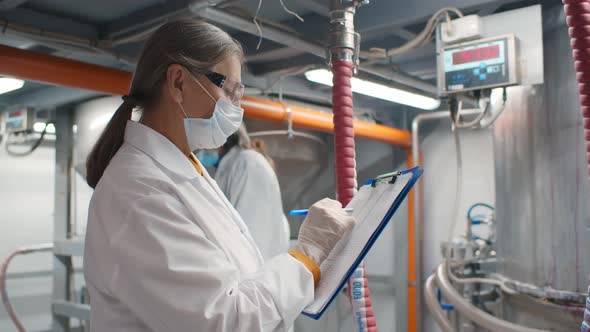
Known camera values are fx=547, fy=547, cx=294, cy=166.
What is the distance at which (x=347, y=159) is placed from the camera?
132cm

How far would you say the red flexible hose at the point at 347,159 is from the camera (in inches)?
52.0

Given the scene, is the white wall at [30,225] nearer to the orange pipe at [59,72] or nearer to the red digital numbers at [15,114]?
the red digital numbers at [15,114]

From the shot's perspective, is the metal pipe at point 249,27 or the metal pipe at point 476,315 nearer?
the metal pipe at point 476,315

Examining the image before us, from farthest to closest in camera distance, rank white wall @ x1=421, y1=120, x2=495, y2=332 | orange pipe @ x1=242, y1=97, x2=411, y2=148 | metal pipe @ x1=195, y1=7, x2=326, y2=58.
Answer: white wall @ x1=421, y1=120, x2=495, y2=332 < orange pipe @ x1=242, y1=97, x2=411, y2=148 < metal pipe @ x1=195, y1=7, x2=326, y2=58

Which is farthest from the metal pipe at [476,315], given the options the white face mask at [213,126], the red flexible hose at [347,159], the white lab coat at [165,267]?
the white face mask at [213,126]

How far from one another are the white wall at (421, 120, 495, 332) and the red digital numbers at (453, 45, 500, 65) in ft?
6.99

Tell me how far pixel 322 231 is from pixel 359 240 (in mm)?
74

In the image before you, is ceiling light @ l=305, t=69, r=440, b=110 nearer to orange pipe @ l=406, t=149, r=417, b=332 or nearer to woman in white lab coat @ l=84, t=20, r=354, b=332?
orange pipe @ l=406, t=149, r=417, b=332

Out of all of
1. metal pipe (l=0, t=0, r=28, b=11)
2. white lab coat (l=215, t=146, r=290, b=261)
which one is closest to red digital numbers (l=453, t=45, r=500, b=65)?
white lab coat (l=215, t=146, r=290, b=261)

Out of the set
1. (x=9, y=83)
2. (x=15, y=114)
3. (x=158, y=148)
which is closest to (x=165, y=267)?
(x=158, y=148)

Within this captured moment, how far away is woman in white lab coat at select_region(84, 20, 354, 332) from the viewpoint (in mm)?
834

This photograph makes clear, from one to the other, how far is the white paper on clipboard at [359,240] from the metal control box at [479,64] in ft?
3.16

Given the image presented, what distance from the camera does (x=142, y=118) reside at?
109 cm

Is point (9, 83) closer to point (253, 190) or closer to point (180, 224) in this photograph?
point (253, 190)
